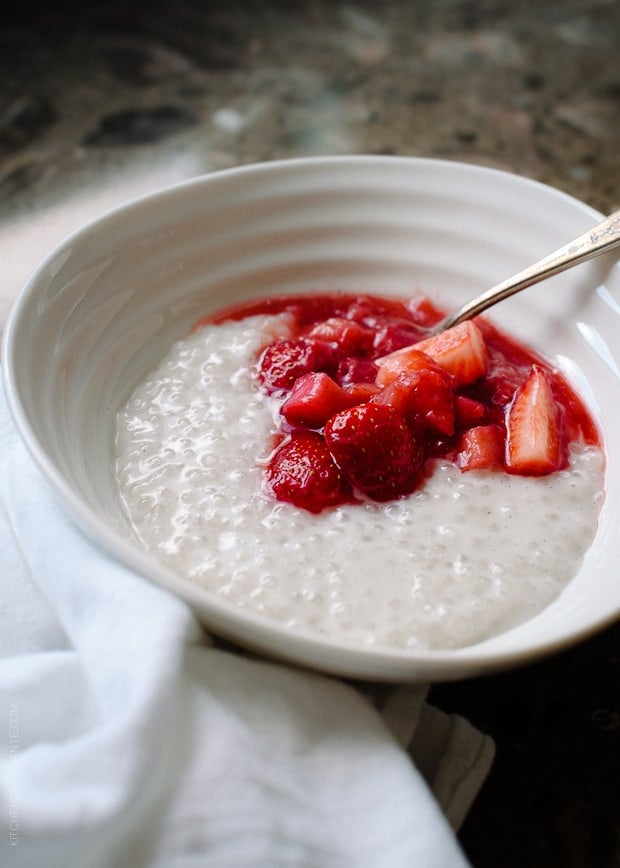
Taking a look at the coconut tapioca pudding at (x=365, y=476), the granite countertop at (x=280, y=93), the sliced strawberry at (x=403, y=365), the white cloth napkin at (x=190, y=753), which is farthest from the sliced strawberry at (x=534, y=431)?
the granite countertop at (x=280, y=93)

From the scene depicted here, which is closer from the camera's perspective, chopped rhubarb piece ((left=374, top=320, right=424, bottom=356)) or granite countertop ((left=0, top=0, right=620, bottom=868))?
chopped rhubarb piece ((left=374, top=320, right=424, bottom=356))

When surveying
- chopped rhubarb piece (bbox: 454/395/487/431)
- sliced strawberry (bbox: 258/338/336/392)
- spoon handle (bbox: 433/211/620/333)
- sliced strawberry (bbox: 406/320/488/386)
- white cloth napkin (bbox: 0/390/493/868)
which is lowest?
white cloth napkin (bbox: 0/390/493/868)

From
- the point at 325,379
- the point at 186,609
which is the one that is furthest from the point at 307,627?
the point at 325,379

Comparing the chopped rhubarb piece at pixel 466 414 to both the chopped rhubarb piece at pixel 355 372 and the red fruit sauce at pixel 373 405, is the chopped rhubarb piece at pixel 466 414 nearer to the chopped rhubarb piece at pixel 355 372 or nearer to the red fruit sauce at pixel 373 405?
the red fruit sauce at pixel 373 405

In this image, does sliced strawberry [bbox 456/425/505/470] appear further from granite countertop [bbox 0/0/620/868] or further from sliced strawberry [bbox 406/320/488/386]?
granite countertop [bbox 0/0/620/868]

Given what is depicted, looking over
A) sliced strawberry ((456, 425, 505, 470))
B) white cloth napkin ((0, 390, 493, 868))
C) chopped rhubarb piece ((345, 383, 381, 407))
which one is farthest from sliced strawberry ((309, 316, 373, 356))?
white cloth napkin ((0, 390, 493, 868))

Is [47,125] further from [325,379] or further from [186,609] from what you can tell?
[186,609]
